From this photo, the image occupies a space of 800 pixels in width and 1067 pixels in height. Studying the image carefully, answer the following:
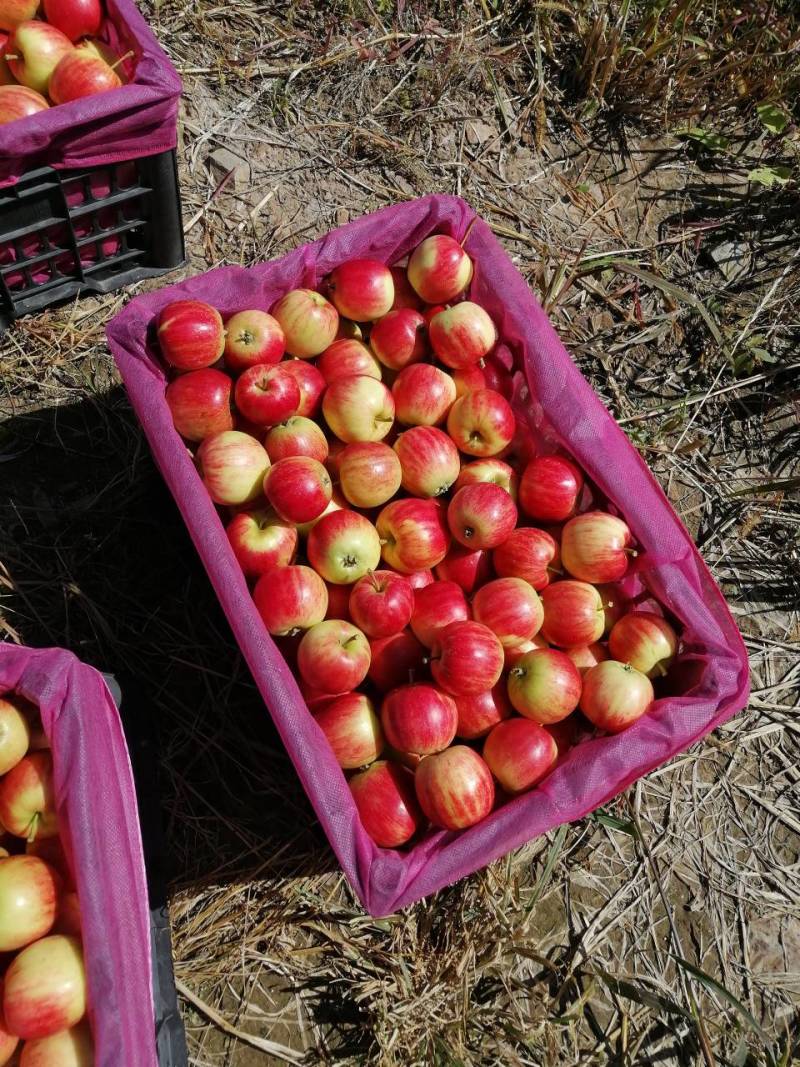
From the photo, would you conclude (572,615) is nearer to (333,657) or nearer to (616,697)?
(616,697)

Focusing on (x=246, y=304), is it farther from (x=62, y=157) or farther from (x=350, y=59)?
(x=350, y=59)

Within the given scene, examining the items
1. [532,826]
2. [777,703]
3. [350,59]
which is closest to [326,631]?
[532,826]

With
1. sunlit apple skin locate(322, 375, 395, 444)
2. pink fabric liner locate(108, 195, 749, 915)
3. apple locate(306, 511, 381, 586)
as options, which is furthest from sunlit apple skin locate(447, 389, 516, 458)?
apple locate(306, 511, 381, 586)

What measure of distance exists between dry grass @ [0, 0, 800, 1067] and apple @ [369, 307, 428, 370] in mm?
970

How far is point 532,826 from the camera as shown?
2.12 metres

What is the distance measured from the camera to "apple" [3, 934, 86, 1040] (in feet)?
6.07

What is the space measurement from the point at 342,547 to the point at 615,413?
5.77 ft

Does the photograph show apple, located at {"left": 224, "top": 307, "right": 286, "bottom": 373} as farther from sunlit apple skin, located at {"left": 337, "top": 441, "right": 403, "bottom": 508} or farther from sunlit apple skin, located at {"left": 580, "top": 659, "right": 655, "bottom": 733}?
sunlit apple skin, located at {"left": 580, "top": 659, "right": 655, "bottom": 733}

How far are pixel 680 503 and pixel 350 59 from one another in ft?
8.79

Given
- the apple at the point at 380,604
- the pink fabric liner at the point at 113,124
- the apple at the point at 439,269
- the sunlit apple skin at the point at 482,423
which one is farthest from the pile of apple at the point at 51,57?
the apple at the point at 380,604

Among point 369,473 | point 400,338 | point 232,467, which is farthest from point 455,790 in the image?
point 400,338

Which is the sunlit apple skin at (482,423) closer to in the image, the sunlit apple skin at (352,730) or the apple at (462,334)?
the apple at (462,334)

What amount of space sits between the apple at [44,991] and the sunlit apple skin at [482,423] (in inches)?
69.5

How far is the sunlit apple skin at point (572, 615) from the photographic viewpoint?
249cm
